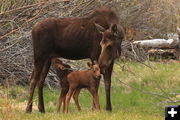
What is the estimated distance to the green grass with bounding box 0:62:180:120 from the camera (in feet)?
26.8

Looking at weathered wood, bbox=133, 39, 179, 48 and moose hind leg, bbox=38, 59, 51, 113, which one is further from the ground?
moose hind leg, bbox=38, 59, 51, 113

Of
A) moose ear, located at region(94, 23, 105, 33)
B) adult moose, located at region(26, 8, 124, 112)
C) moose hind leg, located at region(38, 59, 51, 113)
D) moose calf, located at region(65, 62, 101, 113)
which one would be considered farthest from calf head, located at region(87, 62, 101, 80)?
moose hind leg, located at region(38, 59, 51, 113)

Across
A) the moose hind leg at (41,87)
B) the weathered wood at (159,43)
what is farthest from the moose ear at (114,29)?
the weathered wood at (159,43)

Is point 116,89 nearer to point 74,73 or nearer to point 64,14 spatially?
point 64,14

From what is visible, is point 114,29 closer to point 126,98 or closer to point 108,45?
point 108,45

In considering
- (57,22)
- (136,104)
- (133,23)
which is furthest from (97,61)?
(133,23)

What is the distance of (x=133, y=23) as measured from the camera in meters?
18.5

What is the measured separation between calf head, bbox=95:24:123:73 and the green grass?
0.67 m

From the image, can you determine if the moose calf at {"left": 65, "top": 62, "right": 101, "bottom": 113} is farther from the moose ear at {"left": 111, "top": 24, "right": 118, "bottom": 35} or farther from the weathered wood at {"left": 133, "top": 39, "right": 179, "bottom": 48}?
the weathered wood at {"left": 133, "top": 39, "right": 179, "bottom": 48}

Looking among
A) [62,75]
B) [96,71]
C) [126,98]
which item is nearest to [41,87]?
[62,75]

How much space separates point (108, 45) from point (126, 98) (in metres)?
3.18

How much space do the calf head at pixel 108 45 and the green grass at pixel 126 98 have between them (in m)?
0.67

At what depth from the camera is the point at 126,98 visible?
37.9ft

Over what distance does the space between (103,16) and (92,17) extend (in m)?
0.23
